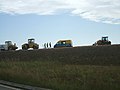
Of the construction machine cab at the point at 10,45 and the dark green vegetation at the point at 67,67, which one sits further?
the construction machine cab at the point at 10,45

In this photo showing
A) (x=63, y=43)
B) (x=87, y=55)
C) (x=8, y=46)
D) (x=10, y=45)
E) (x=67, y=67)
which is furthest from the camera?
(x=8, y=46)

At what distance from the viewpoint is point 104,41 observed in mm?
60625

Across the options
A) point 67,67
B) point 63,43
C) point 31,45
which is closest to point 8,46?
point 31,45

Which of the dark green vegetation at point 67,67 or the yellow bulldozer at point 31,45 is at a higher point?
the yellow bulldozer at point 31,45

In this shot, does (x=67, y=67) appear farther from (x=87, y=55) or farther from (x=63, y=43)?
(x=63, y=43)

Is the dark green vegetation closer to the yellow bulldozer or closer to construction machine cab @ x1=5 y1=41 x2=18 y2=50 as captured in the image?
the yellow bulldozer

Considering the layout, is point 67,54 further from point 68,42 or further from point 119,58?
point 68,42

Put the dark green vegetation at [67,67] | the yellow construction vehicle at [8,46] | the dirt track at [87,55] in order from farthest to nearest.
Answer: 1. the yellow construction vehicle at [8,46]
2. the dirt track at [87,55]
3. the dark green vegetation at [67,67]

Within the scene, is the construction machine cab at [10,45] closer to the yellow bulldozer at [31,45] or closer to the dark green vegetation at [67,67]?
the yellow bulldozer at [31,45]

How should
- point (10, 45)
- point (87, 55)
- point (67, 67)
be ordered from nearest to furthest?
point (67, 67)
point (87, 55)
point (10, 45)

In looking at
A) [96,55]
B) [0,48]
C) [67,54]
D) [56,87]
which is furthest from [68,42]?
[56,87]

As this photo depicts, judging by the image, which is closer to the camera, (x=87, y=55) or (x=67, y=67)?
(x=67, y=67)

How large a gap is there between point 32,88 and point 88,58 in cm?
2291

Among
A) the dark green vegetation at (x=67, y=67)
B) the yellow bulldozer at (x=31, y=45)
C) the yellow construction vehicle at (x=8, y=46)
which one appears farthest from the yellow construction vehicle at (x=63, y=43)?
the dark green vegetation at (x=67, y=67)
